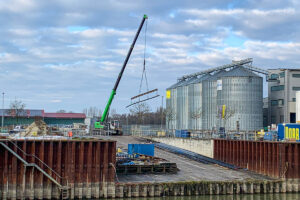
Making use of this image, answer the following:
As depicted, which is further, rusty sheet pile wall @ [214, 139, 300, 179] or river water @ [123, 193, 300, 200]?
rusty sheet pile wall @ [214, 139, 300, 179]

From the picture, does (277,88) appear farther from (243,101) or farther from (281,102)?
(243,101)

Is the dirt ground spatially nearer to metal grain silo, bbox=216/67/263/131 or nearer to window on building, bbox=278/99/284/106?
metal grain silo, bbox=216/67/263/131

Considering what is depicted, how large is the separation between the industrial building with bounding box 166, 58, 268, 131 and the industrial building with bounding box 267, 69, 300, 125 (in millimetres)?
3575

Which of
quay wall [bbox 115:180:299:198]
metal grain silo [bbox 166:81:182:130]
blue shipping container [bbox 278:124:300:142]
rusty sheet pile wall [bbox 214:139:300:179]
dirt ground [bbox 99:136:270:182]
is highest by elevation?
metal grain silo [bbox 166:81:182:130]

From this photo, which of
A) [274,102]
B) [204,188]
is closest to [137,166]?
[204,188]

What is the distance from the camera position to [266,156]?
4081cm

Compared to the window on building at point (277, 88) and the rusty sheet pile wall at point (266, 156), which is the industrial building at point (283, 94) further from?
the rusty sheet pile wall at point (266, 156)

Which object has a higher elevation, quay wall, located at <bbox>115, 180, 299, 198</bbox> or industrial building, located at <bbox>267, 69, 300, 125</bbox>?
industrial building, located at <bbox>267, 69, 300, 125</bbox>

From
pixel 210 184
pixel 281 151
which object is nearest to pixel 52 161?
pixel 210 184

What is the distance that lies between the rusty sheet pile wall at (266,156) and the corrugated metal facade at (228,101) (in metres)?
32.5

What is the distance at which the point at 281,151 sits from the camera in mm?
38500

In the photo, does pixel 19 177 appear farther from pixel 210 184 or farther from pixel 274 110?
pixel 274 110

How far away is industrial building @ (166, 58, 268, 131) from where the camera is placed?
86188 millimetres

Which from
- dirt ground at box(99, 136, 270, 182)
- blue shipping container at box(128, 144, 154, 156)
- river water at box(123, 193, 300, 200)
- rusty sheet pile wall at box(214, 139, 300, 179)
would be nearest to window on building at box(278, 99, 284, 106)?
rusty sheet pile wall at box(214, 139, 300, 179)
